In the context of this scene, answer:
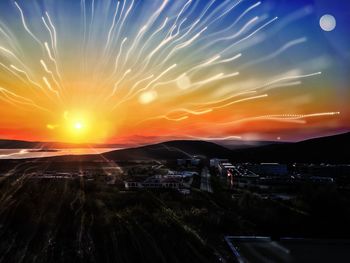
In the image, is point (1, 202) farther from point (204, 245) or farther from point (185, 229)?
point (204, 245)

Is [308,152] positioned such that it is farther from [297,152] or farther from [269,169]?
[269,169]

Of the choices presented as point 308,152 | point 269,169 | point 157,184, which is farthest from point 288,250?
point 308,152

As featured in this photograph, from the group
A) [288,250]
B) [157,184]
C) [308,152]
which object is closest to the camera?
[288,250]

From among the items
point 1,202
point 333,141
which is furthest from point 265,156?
point 1,202

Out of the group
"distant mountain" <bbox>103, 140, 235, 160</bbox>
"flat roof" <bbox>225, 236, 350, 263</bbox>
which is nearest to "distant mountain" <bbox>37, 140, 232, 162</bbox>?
"distant mountain" <bbox>103, 140, 235, 160</bbox>

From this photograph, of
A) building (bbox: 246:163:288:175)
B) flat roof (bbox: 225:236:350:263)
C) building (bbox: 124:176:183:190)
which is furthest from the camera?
building (bbox: 246:163:288:175)

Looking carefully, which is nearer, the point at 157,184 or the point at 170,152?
the point at 157,184

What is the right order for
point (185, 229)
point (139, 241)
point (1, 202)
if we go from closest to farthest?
point (139, 241) → point (185, 229) → point (1, 202)

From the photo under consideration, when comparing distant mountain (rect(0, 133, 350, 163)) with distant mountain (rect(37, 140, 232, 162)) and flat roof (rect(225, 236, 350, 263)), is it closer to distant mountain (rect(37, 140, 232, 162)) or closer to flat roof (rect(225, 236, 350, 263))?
distant mountain (rect(37, 140, 232, 162))

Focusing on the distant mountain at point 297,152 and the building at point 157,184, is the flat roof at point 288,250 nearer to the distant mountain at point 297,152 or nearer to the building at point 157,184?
the building at point 157,184
